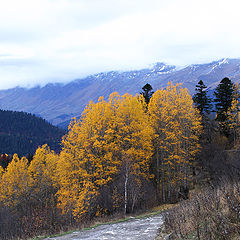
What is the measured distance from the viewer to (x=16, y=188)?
43344 millimetres

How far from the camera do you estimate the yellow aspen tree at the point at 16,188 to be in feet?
132

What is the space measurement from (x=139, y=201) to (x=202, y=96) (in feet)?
80.2

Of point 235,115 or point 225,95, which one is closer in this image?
point 235,115

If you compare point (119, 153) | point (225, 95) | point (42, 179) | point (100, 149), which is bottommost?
point (42, 179)

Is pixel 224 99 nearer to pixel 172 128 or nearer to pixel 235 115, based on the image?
pixel 235 115

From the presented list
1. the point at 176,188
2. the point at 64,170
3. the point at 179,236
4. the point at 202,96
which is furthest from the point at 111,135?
the point at 202,96

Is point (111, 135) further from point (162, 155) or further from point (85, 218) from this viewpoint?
point (85, 218)

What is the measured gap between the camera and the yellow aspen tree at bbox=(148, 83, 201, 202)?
2783 cm

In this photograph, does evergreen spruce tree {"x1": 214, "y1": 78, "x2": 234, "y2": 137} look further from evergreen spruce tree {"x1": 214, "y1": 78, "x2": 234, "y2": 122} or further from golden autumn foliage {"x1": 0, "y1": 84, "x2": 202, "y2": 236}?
golden autumn foliage {"x1": 0, "y1": 84, "x2": 202, "y2": 236}

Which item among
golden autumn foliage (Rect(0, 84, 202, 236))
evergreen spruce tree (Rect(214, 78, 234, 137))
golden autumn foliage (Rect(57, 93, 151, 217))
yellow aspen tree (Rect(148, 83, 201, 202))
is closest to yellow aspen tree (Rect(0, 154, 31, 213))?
golden autumn foliage (Rect(0, 84, 202, 236))

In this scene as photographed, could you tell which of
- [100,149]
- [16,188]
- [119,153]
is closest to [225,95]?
[119,153]

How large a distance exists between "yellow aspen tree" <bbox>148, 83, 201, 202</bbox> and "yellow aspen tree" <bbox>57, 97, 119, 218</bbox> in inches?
231

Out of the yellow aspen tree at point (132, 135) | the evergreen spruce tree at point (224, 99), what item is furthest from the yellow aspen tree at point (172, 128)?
the evergreen spruce tree at point (224, 99)

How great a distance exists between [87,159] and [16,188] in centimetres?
2565
